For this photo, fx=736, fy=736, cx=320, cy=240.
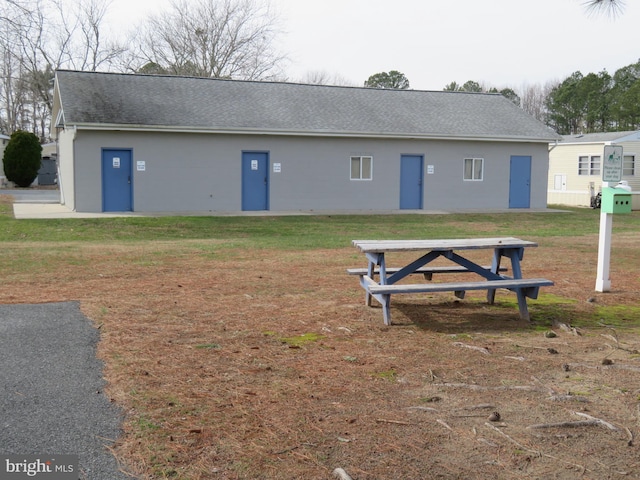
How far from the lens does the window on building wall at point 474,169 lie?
2781 centimetres

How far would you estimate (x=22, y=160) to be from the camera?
→ 44219 mm

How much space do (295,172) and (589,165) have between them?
15.3 m

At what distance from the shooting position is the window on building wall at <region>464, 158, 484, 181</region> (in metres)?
27.8

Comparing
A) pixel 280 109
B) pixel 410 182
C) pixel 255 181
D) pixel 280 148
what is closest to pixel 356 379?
pixel 255 181

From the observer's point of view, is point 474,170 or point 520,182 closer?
point 474,170

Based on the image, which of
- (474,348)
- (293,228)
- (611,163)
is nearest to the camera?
(474,348)

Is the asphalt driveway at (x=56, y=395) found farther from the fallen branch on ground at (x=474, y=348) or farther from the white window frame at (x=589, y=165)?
the white window frame at (x=589, y=165)

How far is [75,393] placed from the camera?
509 centimetres

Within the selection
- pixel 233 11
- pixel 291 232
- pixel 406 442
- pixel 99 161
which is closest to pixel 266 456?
pixel 406 442

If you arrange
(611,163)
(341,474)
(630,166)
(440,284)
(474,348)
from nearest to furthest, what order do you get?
(341,474) → (474,348) → (440,284) → (611,163) → (630,166)

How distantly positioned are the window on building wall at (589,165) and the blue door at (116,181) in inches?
813

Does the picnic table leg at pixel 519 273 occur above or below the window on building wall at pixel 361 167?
below

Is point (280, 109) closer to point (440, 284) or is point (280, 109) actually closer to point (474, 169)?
point (474, 169)

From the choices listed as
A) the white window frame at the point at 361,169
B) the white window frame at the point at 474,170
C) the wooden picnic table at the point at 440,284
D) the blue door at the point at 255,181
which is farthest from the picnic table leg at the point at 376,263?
the white window frame at the point at 474,170
